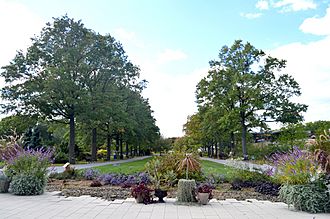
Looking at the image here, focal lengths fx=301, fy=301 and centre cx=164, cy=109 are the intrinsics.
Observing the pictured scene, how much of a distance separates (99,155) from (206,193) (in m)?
32.7

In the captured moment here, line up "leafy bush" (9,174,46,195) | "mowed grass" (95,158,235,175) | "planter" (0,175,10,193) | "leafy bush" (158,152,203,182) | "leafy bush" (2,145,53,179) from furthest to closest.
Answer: "mowed grass" (95,158,235,175) → "leafy bush" (158,152,203,182) → "planter" (0,175,10,193) → "leafy bush" (2,145,53,179) → "leafy bush" (9,174,46,195)

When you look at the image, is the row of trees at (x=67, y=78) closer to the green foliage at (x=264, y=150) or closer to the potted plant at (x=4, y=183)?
the green foliage at (x=264, y=150)

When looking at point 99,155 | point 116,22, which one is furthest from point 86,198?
point 99,155

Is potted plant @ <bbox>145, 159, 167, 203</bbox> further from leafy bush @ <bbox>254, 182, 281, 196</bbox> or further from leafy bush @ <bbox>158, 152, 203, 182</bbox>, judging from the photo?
leafy bush @ <bbox>254, 182, 281, 196</bbox>

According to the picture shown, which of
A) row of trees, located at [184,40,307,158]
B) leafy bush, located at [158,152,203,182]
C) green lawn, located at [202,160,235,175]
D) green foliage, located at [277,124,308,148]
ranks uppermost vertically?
row of trees, located at [184,40,307,158]

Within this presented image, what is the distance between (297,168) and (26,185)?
7270 mm

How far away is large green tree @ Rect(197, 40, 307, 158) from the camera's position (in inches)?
1068

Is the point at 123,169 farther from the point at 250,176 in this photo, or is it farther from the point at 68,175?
the point at 250,176

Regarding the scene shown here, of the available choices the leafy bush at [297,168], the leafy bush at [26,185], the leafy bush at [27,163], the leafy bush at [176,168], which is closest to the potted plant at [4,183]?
the leafy bush at [27,163]

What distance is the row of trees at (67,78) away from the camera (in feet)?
73.2

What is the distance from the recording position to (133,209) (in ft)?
22.0

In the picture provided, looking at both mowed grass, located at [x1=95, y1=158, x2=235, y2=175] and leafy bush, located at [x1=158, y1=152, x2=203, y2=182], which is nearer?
leafy bush, located at [x1=158, y1=152, x2=203, y2=182]

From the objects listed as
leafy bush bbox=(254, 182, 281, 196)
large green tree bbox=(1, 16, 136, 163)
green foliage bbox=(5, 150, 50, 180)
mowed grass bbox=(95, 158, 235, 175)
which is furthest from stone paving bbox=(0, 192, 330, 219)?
large green tree bbox=(1, 16, 136, 163)

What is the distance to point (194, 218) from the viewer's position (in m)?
5.86
